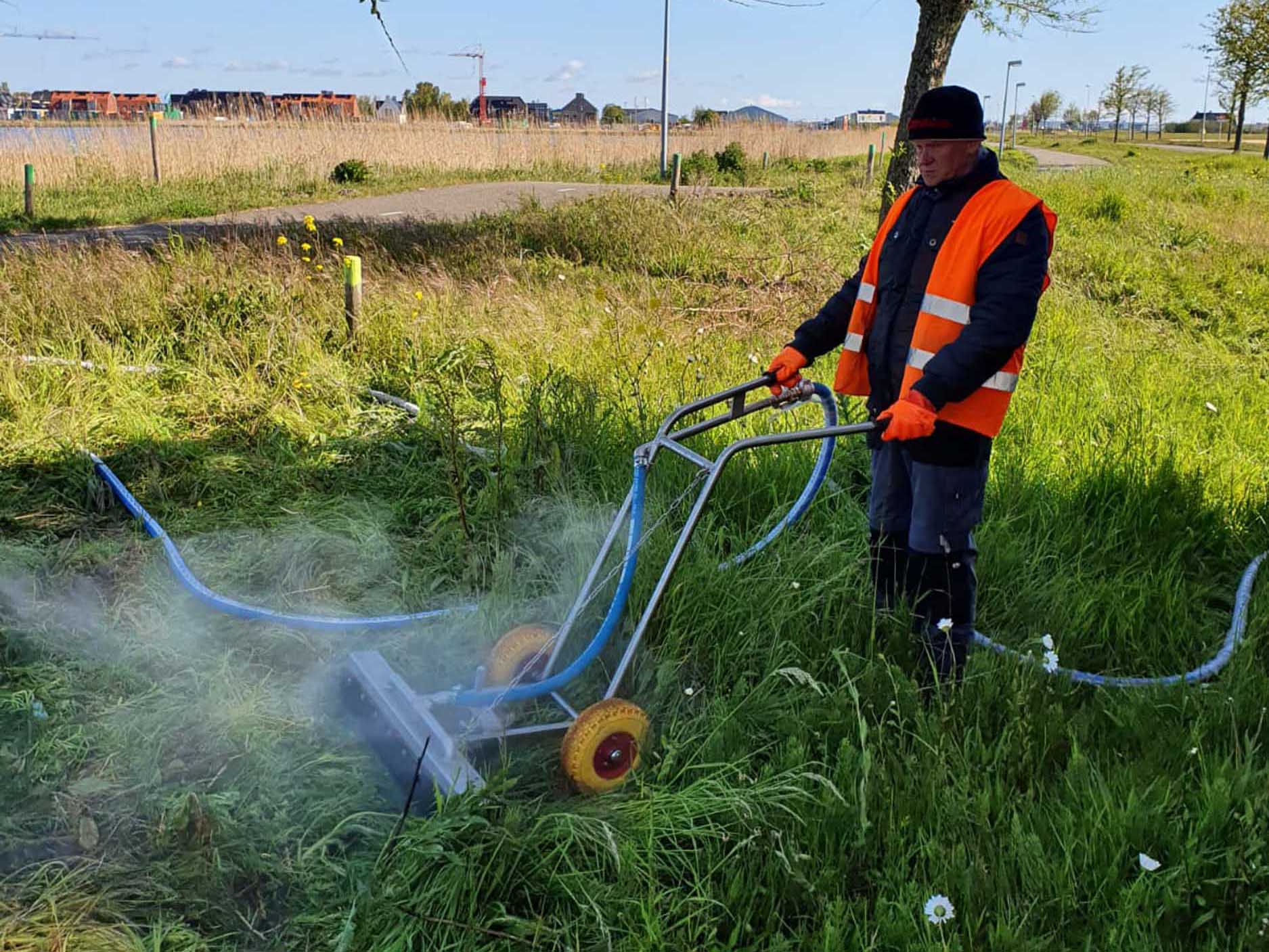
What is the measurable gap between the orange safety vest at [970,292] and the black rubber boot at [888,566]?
0.61m

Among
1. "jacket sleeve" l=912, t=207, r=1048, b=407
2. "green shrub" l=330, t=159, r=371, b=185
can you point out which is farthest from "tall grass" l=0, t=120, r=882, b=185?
"jacket sleeve" l=912, t=207, r=1048, b=407

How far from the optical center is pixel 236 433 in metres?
5.54

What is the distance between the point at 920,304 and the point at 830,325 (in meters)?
0.47

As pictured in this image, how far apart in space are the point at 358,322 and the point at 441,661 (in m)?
3.63

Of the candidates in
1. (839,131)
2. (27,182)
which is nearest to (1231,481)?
(27,182)

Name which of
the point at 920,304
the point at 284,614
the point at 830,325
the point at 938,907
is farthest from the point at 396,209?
the point at 938,907

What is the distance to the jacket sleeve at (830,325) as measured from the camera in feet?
11.9

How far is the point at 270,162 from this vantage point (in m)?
22.7

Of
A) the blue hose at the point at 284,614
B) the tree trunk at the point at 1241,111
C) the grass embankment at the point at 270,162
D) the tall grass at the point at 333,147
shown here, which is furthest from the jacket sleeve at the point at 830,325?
the tree trunk at the point at 1241,111

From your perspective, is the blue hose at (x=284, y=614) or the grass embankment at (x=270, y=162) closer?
the blue hose at (x=284, y=614)

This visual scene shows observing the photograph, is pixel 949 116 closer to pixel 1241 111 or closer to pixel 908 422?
pixel 908 422

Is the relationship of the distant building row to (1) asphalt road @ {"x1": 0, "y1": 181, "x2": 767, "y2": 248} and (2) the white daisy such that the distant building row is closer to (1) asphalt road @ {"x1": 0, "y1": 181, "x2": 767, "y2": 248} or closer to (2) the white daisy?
(1) asphalt road @ {"x1": 0, "y1": 181, "x2": 767, "y2": 248}

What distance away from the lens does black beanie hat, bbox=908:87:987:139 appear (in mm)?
3014

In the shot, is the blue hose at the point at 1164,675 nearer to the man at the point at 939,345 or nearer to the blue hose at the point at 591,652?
the man at the point at 939,345
